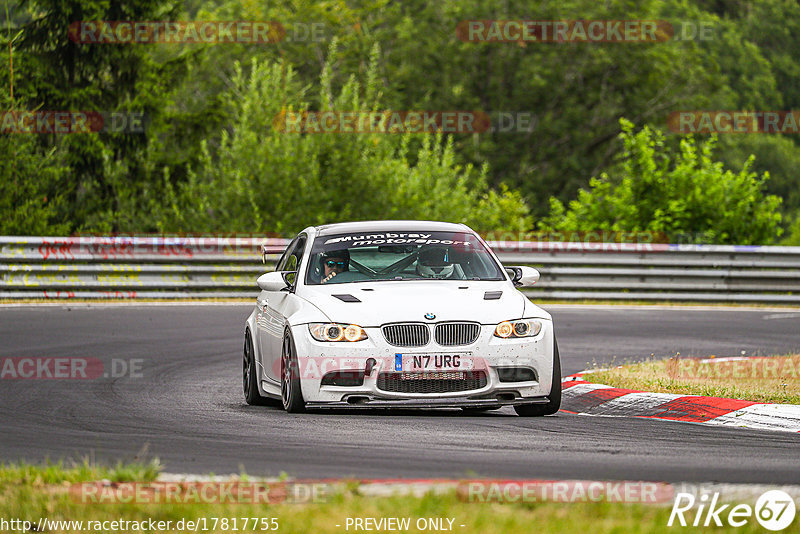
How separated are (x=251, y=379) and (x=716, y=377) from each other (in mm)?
4108

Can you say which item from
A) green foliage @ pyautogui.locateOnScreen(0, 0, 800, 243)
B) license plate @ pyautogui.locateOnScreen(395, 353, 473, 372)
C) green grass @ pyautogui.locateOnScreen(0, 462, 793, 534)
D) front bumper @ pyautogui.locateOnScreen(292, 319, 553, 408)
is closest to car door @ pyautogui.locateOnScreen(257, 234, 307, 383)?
front bumper @ pyautogui.locateOnScreen(292, 319, 553, 408)

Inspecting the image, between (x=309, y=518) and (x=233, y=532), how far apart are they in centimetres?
34

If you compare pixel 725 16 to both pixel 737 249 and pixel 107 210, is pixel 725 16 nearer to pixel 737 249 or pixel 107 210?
pixel 107 210

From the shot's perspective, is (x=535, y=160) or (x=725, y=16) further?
(x=725, y=16)

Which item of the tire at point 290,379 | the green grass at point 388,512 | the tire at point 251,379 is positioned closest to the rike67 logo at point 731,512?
the green grass at point 388,512

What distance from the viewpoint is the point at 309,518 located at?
566 cm

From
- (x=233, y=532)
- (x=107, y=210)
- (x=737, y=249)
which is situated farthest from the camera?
(x=107, y=210)

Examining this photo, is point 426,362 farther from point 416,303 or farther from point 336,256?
point 336,256

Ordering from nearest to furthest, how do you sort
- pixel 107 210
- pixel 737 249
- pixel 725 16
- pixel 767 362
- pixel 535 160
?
1. pixel 767 362
2. pixel 737 249
3. pixel 107 210
4. pixel 535 160
5. pixel 725 16

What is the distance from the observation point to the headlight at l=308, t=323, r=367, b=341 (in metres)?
9.87

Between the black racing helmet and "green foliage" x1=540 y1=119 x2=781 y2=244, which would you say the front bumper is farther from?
"green foliage" x1=540 y1=119 x2=781 y2=244

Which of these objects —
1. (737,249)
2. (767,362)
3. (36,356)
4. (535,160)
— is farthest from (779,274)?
(535,160)

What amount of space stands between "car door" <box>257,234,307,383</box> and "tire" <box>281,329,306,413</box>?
16 centimetres

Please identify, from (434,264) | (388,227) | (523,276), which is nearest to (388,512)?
(434,264)
